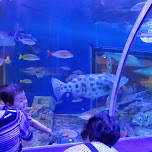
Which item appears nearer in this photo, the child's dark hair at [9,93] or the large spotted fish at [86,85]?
the child's dark hair at [9,93]

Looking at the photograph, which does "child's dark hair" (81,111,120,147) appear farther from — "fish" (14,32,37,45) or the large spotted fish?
"fish" (14,32,37,45)

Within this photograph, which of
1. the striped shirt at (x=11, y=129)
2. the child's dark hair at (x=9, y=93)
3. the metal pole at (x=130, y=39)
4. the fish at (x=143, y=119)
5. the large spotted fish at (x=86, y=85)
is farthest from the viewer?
the large spotted fish at (x=86, y=85)

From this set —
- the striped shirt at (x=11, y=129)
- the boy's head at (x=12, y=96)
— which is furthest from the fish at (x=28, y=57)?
the striped shirt at (x=11, y=129)

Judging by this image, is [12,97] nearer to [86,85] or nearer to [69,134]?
[69,134]

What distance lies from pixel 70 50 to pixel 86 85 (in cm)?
126

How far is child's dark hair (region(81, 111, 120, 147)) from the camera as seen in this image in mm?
1145

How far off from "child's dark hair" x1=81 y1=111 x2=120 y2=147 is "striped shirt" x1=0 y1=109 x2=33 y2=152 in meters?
0.52

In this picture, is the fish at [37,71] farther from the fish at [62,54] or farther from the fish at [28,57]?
the fish at [62,54]

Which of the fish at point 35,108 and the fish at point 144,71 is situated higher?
the fish at point 144,71

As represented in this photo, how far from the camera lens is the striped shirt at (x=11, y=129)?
51.3 inches

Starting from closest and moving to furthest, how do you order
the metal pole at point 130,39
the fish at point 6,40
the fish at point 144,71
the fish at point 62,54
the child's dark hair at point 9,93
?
1. the child's dark hair at point 9,93
2. the metal pole at point 130,39
3. the fish at point 6,40
4. the fish at point 62,54
5. the fish at point 144,71

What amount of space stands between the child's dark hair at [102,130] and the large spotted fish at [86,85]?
10.6 feet

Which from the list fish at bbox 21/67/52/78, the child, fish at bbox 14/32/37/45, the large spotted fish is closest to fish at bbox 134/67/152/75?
the large spotted fish

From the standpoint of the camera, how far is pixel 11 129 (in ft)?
4.38
